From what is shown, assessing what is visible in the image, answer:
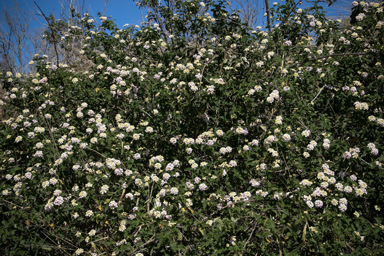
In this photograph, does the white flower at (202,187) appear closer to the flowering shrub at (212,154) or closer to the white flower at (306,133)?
the flowering shrub at (212,154)

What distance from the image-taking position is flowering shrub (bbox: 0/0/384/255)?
2.01m

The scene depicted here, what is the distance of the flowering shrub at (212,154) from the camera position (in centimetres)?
201

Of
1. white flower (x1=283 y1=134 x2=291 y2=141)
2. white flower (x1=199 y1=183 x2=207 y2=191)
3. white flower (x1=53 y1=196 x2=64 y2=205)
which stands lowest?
white flower (x1=199 y1=183 x2=207 y2=191)

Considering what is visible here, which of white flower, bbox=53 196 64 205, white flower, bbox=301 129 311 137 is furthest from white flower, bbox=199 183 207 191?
white flower, bbox=53 196 64 205

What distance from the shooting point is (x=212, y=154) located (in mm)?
2340

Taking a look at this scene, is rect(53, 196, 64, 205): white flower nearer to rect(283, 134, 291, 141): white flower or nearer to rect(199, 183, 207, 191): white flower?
rect(199, 183, 207, 191): white flower

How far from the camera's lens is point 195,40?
148 inches

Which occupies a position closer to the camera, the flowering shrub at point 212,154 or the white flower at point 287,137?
the flowering shrub at point 212,154

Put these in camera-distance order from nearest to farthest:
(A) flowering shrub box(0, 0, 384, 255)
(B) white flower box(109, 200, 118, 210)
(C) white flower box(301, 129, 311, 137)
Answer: (A) flowering shrub box(0, 0, 384, 255) → (B) white flower box(109, 200, 118, 210) → (C) white flower box(301, 129, 311, 137)

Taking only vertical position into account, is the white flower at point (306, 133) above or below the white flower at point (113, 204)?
above

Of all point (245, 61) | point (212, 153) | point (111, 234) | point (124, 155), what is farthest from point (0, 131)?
point (245, 61)

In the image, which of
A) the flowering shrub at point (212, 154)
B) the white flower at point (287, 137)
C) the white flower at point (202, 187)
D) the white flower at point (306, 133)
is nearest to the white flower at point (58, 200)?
the flowering shrub at point (212, 154)

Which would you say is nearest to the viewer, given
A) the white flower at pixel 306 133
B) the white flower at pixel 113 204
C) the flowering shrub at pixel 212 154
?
the flowering shrub at pixel 212 154

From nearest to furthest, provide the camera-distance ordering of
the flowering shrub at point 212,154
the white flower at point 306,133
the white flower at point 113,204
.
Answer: the flowering shrub at point 212,154 → the white flower at point 113,204 → the white flower at point 306,133
